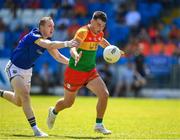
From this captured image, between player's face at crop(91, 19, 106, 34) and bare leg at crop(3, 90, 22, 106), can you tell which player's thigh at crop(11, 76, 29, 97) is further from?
player's face at crop(91, 19, 106, 34)

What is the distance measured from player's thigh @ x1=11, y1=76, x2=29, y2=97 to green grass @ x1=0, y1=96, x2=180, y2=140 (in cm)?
84

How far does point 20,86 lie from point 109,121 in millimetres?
4339

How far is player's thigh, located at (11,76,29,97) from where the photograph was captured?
1365 centimetres

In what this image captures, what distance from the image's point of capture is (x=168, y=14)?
34469 millimetres

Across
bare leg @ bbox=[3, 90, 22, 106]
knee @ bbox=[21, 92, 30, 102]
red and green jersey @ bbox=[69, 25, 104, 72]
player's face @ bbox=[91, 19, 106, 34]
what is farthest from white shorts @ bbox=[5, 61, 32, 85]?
player's face @ bbox=[91, 19, 106, 34]

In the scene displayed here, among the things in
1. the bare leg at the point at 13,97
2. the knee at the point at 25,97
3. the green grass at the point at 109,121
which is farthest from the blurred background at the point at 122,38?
the knee at the point at 25,97

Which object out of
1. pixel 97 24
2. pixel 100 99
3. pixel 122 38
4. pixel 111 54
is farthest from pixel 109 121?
pixel 122 38

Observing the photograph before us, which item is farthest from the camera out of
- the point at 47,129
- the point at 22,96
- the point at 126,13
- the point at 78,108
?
the point at 126,13

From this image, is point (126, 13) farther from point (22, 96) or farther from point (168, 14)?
point (22, 96)

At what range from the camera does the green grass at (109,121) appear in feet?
44.8

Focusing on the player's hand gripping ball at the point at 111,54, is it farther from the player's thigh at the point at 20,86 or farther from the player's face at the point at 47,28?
the player's thigh at the point at 20,86

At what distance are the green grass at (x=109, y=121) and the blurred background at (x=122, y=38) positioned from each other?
14.8 feet

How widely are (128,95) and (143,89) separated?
2.63 feet

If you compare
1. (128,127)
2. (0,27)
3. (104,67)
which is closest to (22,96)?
(128,127)
